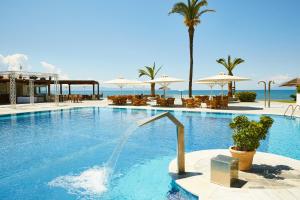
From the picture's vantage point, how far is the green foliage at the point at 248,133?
5.59 m

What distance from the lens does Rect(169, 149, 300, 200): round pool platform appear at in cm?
444

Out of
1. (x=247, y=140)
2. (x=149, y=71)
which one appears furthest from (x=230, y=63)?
(x=247, y=140)

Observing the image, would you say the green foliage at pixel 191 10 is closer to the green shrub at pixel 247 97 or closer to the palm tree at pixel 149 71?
the green shrub at pixel 247 97

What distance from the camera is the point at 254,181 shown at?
5.09 metres

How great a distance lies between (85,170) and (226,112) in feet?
43.5

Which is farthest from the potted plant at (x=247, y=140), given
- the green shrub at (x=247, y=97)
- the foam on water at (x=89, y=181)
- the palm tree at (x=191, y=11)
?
the green shrub at (x=247, y=97)

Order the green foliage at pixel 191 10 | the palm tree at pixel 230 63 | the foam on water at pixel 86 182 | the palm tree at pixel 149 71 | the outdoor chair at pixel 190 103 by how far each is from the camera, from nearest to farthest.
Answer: the foam on water at pixel 86 182
the outdoor chair at pixel 190 103
the green foliage at pixel 191 10
the palm tree at pixel 230 63
the palm tree at pixel 149 71

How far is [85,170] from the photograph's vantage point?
6977 mm

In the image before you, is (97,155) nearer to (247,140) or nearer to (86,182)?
(86,182)

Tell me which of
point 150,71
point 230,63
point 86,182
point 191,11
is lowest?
point 86,182

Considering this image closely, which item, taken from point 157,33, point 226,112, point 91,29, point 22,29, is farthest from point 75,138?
point 157,33

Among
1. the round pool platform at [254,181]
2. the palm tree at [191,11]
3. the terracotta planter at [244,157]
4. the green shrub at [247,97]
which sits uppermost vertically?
the palm tree at [191,11]

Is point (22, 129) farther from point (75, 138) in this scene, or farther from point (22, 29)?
point (22, 29)

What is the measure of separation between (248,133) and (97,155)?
5119 millimetres
